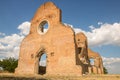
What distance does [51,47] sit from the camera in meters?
17.1

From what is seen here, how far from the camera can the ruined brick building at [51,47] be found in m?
15.4

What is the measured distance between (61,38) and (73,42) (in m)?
1.55

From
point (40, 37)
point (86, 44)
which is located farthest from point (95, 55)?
point (40, 37)

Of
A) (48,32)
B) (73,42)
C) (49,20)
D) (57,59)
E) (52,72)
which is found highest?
(49,20)

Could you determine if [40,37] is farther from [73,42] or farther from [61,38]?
[73,42]

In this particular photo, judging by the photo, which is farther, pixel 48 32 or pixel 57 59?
pixel 48 32

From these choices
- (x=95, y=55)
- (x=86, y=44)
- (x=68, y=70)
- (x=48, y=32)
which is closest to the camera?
(x=68, y=70)

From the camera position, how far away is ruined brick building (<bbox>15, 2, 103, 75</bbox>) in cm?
1540

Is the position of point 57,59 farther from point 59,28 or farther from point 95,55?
point 95,55

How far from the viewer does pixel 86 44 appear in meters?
25.5

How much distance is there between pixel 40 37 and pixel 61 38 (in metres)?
3.27

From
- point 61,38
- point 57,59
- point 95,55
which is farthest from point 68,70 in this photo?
point 95,55

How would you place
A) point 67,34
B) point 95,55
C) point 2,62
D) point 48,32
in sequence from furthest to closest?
1. point 2,62
2. point 95,55
3. point 48,32
4. point 67,34

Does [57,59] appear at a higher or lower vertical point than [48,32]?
lower
